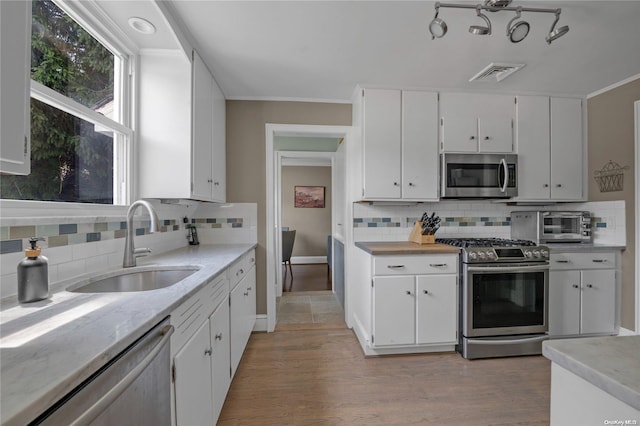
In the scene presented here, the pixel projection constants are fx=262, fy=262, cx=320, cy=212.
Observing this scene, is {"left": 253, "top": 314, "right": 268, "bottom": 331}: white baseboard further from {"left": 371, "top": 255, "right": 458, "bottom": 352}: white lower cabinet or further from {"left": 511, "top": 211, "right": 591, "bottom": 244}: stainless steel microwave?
{"left": 511, "top": 211, "right": 591, "bottom": 244}: stainless steel microwave

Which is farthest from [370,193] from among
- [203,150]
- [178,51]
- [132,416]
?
[132,416]

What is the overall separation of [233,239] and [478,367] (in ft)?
8.12

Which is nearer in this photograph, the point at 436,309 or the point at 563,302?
the point at 436,309

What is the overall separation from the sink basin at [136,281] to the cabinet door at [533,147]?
9.99ft

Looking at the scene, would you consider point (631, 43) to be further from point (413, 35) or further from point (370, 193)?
point (370, 193)

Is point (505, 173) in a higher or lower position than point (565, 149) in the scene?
lower

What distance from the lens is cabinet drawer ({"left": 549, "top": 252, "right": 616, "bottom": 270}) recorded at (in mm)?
2363

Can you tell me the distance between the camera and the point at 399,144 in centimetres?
245

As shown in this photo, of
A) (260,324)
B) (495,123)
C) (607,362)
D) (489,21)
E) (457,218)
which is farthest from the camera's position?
(457,218)

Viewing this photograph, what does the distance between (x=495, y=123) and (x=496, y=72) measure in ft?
1.73

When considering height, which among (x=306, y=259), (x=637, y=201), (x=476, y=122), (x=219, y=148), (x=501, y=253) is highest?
(x=476, y=122)

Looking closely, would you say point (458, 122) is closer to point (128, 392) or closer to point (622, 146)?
point (622, 146)

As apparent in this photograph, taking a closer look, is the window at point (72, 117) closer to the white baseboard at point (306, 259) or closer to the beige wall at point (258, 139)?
the beige wall at point (258, 139)

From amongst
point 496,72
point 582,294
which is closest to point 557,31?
point 496,72
